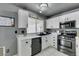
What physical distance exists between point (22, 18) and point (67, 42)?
0.74m

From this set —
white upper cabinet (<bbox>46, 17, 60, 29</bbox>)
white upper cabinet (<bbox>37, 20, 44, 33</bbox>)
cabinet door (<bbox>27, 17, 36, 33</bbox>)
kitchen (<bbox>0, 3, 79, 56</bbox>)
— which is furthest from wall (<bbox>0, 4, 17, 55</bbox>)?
white upper cabinet (<bbox>46, 17, 60, 29</bbox>)

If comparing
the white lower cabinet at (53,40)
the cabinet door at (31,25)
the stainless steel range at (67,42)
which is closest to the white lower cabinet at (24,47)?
the cabinet door at (31,25)

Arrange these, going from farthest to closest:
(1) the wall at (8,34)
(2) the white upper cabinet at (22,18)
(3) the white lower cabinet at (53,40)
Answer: (3) the white lower cabinet at (53,40), (2) the white upper cabinet at (22,18), (1) the wall at (8,34)

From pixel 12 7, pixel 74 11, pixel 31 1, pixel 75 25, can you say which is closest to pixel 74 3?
pixel 74 11

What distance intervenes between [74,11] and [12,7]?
0.76 meters

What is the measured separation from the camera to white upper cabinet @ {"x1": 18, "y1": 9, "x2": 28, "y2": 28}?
945mm

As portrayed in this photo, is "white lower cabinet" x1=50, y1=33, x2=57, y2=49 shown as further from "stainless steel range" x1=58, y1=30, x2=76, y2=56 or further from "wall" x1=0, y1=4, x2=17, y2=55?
"wall" x1=0, y1=4, x2=17, y2=55

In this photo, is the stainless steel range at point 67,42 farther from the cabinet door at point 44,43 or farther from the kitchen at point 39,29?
the cabinet door at point 44,43

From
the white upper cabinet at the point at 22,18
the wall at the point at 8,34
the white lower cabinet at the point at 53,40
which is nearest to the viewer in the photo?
the wall at the point at 8,34

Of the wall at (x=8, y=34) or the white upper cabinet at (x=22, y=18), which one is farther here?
the white upper cabinet at (x=22, y=18)

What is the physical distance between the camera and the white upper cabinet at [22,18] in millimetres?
945

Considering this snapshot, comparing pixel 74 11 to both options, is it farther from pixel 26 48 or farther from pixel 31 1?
pixel 26 48

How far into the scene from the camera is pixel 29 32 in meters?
1.01

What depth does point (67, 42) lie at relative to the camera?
3.66 ft
